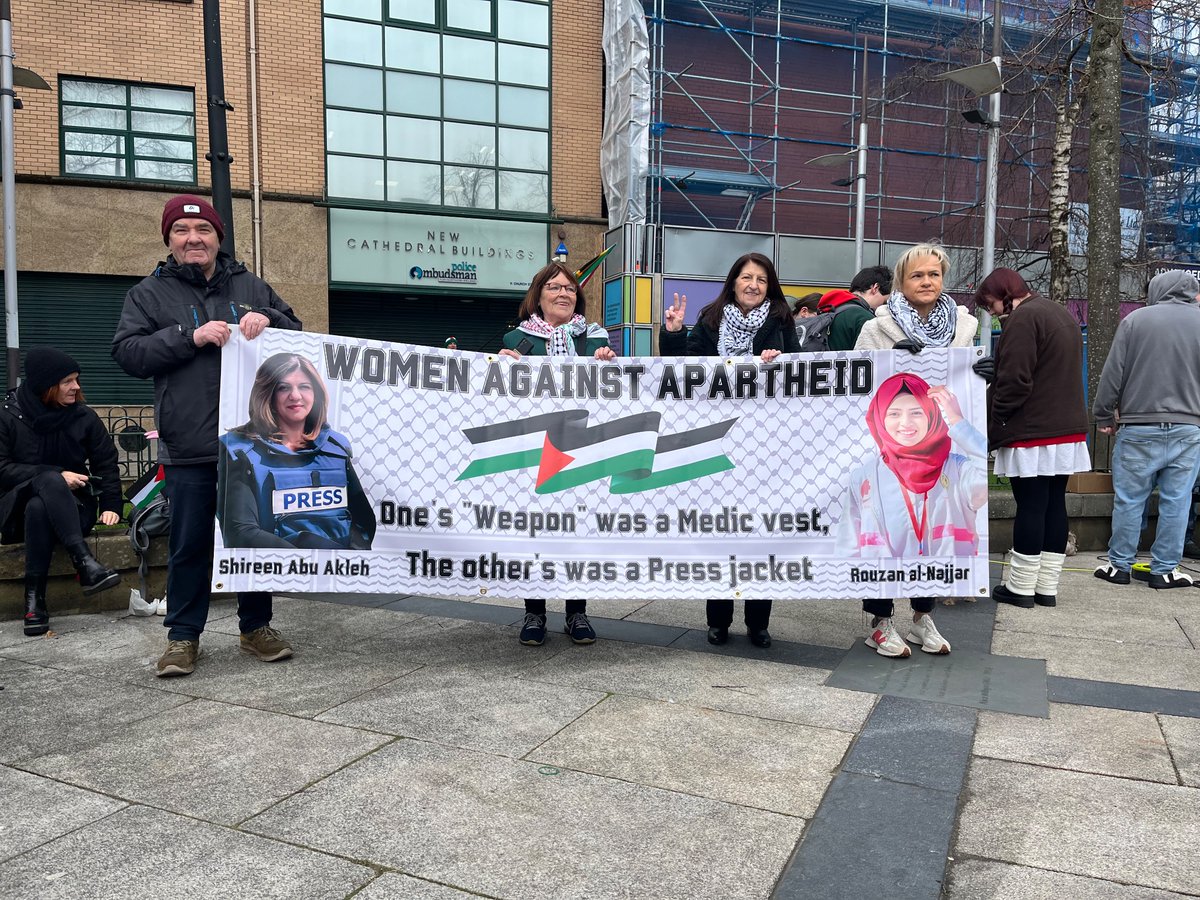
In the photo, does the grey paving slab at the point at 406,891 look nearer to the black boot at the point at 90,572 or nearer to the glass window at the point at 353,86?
the black boot at the point at 90,572

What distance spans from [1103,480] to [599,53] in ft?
55.0

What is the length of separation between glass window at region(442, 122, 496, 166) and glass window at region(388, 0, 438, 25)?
2153mm

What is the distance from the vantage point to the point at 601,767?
3.20 metres

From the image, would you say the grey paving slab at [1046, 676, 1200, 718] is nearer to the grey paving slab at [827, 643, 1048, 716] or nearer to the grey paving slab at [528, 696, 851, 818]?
the grey paving slab at [827, 643, 1048, 716]

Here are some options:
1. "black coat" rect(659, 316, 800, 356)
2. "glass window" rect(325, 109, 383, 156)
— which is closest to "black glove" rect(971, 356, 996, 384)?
"black coat" rect(659, 316, 800, 356)

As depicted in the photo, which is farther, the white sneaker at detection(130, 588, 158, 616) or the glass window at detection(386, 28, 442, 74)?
the glass window at detection(386, 28, 442, 74)

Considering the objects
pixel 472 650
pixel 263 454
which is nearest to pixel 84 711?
pixel 263 454

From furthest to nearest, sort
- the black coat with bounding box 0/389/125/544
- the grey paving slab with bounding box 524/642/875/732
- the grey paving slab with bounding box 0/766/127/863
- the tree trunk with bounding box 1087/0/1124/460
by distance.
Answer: the tree trunk with bounding box 1087/0/1124/460 → the black coat with bounding box 0/389/125/544 → the grey paving slab with bounding box 524/642/875/732 → the grey paving slab with bounding box 0/766/127/863

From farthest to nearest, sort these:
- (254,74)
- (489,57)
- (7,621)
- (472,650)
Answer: (489,57)
(254,74)
(7,621)
(472,650)

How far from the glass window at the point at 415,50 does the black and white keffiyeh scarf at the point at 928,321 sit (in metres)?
17.4

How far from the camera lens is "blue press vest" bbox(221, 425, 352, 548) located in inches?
173

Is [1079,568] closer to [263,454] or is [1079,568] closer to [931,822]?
[931,822]

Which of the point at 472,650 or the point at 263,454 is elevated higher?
the point at 263,454

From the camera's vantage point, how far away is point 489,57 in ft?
66.3
